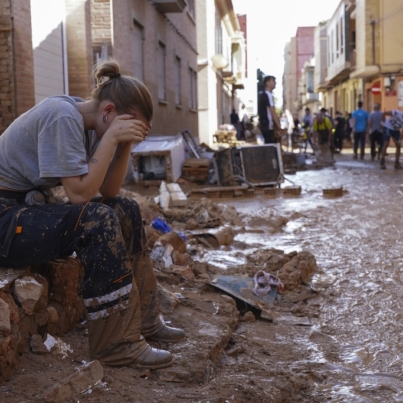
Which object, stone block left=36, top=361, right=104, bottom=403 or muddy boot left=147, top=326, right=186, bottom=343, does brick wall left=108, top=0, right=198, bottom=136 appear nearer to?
muddy boot left=147, top=326, right=186, bottom=343

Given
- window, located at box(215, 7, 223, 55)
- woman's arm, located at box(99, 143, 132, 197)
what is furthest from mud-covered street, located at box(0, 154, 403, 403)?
window, located at box(215, 7, 223, 55)

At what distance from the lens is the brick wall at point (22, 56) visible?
321 inches

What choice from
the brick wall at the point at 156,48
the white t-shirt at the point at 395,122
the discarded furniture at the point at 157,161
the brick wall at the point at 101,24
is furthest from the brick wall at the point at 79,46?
the white t-shirt at the point at 395,122

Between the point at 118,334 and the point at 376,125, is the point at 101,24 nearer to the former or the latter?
the point at 376,125

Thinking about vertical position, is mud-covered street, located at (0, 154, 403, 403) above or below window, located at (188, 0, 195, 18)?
below

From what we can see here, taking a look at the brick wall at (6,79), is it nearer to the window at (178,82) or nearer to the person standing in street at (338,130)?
the window at (178,82)

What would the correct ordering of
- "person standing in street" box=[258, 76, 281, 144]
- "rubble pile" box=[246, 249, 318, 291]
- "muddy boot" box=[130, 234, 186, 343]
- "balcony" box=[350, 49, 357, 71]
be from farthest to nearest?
1. "balcony" box=[350, 49, 357, 71]
2. "person standing in street" box=[258, 76, 281, 144]
3. "rubble pile" box=[246, 249, 318, 291]
4. "muddy boot" box=[130, 234, 186, 343]

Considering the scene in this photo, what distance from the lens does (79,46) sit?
11.1 meters

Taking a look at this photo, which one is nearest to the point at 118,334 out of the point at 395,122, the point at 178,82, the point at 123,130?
the point at 123,130

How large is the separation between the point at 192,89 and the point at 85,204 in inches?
849

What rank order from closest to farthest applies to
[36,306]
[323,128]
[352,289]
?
[36,306], [352,289], [323,128]

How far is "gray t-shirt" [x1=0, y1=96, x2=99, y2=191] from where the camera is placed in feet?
8.86

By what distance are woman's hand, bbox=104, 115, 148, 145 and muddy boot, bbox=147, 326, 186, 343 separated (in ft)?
3.18

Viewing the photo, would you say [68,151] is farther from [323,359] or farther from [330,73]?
[330,73]
